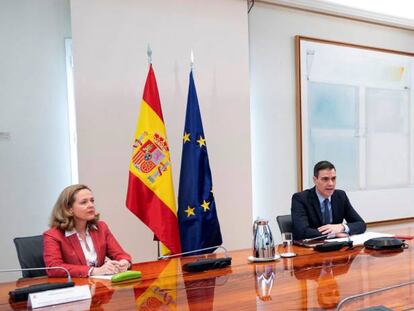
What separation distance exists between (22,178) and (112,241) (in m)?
1.07

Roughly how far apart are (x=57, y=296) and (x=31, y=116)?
5.91 ft

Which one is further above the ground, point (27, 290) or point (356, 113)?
point (356, 113)

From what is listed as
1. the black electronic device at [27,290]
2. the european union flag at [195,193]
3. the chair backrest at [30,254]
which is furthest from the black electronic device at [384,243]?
the chair backrest at [30,254]

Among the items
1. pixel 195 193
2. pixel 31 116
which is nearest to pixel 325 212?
pixel 195 193

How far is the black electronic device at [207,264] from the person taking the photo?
6.11 feet

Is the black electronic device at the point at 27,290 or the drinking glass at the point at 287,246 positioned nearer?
the black electronic device at the point at 27,290

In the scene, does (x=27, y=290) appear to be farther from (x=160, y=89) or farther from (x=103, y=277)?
(x=160, y=89)

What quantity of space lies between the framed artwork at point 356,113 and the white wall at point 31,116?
2.15m

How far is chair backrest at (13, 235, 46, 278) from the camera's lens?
2.07m

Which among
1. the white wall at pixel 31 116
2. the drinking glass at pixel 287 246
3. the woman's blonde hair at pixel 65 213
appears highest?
the white wall at pixel 31 116

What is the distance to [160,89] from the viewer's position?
125 inches

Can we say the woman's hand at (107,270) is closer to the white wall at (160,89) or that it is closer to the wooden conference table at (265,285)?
the wooden conference table at (265,285)

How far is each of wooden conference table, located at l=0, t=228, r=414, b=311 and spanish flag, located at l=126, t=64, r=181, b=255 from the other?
702mm

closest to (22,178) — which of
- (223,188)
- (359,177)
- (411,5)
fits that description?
(223,188)
